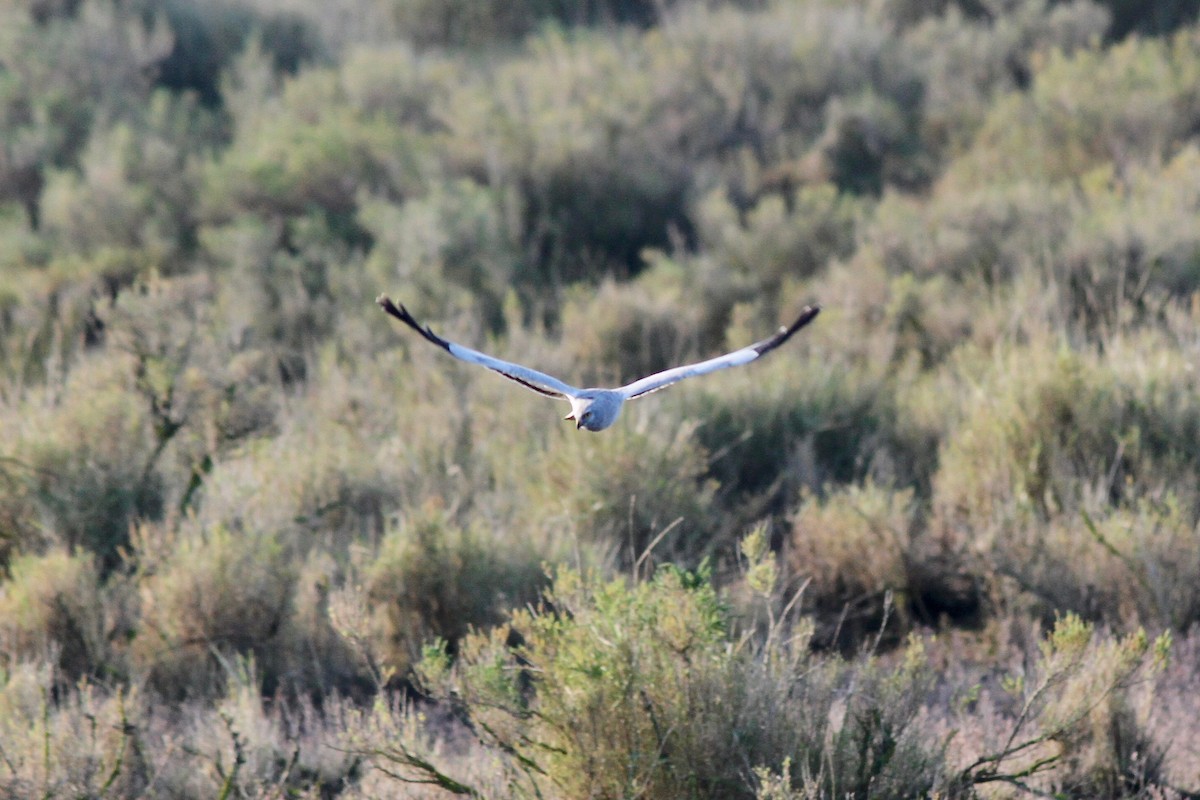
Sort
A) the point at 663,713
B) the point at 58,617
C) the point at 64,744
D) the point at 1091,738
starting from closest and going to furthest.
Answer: the point at 663,713 → the point at 64,744 → the point at 1091,738 → the point at 58,617

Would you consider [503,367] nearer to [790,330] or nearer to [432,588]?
[790,330]

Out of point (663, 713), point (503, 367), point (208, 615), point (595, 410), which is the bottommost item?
point (208, 615)

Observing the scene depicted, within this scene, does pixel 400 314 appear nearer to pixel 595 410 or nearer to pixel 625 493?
pixel 595 410

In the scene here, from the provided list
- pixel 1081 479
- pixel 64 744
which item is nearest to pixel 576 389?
pixel 64 744

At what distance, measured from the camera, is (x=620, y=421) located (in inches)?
252

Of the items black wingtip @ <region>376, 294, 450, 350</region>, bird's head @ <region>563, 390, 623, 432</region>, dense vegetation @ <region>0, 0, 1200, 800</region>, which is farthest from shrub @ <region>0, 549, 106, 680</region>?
bird's head @ <region>563, 390, 623, 432</region>

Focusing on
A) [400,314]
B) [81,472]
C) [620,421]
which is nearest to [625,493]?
[620,421]

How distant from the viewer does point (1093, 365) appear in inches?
266

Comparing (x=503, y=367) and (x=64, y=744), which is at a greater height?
(x=503, y=367)

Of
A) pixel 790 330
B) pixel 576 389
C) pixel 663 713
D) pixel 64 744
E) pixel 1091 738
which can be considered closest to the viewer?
pixel 576 389

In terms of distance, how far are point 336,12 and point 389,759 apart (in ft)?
43.0

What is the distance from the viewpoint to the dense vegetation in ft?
13.8

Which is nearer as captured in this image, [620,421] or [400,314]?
[400,314]

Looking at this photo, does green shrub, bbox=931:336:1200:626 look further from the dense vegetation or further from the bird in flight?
the bird in flight
